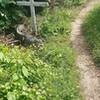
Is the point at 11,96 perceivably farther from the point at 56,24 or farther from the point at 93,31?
the point at 56,24

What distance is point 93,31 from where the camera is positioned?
11914 mm

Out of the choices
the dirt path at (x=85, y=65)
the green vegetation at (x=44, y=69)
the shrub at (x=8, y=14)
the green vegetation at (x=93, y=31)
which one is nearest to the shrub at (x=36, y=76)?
the green vegetation at (x=44, y=69)

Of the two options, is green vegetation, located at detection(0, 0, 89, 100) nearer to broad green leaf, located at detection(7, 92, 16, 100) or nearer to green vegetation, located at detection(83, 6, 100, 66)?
broad green leaf, located at detection(7, 92, 16, 100)

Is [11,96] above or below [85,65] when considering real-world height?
above

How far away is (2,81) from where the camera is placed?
242 inches

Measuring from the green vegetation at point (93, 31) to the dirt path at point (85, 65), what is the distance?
0.59 feet

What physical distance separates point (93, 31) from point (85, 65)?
8.07 ft

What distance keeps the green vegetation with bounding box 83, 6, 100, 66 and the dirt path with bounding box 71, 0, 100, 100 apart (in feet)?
0.59

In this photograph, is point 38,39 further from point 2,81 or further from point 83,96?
point 2,81

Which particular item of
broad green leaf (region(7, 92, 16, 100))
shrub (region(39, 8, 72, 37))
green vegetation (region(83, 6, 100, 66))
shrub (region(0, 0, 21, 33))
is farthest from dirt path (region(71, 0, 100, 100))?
broad green leaf (region(7, 92, 16, 100))

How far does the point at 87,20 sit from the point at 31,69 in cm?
657

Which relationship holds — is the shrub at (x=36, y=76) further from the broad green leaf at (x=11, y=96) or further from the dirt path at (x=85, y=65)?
the dirt path at (x=85, y=65)

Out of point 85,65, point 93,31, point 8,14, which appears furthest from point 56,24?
point 85,65

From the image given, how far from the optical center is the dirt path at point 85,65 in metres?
8.28
